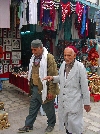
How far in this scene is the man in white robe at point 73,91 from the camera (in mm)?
3670

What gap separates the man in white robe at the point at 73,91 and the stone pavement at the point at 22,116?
4.15ft

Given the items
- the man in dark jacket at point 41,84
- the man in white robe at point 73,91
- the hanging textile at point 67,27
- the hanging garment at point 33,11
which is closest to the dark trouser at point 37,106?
the man in dark jacket at point 41,84

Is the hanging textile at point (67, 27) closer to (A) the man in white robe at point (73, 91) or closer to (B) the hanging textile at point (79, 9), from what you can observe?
(B) the hanging textile at point (79, 9)

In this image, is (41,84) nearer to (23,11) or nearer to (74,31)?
(23,11)

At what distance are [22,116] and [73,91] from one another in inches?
105

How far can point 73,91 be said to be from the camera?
3701mm

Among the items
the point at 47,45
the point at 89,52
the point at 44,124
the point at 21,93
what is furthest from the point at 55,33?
the point at 44,124

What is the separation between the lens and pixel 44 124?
5.43m

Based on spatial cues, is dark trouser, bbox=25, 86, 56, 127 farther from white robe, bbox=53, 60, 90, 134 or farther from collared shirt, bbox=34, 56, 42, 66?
white robe, bbox=53, 60, 90, 134

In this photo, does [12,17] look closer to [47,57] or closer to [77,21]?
[77,21]

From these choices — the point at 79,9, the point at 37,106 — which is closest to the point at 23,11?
the point at 79,9

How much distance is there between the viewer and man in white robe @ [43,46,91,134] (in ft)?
12.0

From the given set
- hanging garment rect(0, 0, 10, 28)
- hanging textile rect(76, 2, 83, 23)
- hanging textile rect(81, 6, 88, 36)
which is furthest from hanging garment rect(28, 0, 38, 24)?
hanging textile rect(81, 6, 88, 36)

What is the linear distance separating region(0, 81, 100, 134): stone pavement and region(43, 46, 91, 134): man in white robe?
1266 millimetres
